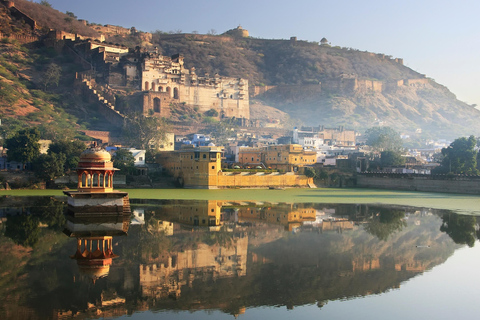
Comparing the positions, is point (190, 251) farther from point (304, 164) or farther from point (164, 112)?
point (164, 112)

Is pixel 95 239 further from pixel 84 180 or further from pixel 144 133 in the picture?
pixel 144 133

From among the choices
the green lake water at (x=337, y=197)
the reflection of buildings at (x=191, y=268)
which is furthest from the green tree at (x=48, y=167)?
the reflection of buildings at (x=191, y=268)

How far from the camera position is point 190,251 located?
50.9ft

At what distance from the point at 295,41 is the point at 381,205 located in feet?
276

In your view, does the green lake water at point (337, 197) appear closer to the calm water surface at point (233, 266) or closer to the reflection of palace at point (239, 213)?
the reflection of palace at point (239, 213)

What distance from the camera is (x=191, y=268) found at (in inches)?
533

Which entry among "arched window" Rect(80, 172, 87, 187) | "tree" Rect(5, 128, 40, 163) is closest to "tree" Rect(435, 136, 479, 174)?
"arched window" Rect(80, 172, 87, 187)

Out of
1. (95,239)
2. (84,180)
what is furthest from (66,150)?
(95,239)

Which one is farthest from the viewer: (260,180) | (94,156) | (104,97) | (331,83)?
(331,83)

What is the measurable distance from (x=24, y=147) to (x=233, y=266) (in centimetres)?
2516

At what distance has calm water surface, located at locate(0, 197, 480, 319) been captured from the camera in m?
10.8

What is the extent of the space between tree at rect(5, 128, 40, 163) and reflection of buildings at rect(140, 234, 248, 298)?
22.1 metres

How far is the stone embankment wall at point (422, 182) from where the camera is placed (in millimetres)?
35938

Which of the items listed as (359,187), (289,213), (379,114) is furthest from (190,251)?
(379,114)
